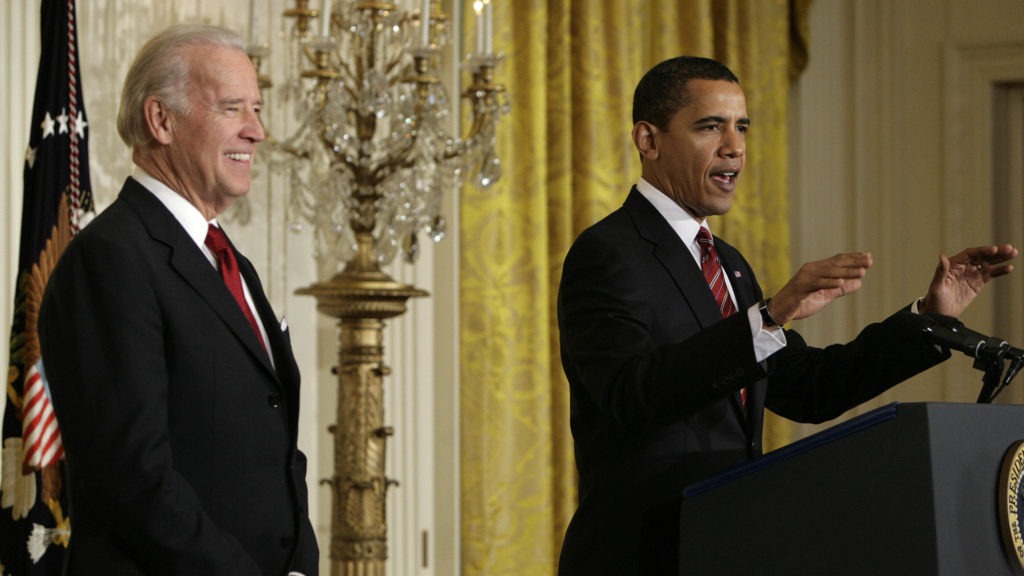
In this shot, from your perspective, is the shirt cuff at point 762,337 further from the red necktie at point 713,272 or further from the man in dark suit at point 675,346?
the red necktie at point 713,272

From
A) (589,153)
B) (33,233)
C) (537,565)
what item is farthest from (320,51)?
(537,565)

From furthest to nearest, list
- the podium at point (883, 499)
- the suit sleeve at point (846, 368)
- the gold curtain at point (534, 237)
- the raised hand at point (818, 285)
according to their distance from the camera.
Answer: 1. the gold curtain at point (534, 237)
2. the suit sleeve at point (846, 368)
3. the raised hand at point (818, 285)
4. the podium at point (883, 499)

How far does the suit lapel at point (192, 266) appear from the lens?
1.80 meters

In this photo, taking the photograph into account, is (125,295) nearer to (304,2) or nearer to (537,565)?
(304,2)

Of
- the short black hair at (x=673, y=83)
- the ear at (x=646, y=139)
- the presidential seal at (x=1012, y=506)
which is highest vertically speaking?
the short black hair at (x=673, y=83)

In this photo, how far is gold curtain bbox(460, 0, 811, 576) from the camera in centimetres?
426

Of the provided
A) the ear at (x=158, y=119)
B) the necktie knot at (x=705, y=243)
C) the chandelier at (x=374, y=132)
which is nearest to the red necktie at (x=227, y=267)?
the ear at (x=158, y=119)

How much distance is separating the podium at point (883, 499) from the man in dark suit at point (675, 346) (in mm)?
204

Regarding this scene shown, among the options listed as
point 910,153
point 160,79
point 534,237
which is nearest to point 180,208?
point 160,79

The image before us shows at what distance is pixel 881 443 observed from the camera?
1.60 metres

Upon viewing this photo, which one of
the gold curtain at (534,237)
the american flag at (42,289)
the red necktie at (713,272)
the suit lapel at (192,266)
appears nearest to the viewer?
the suit lapel at (192,266)

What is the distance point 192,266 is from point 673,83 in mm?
869

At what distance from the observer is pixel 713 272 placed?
2189 mm

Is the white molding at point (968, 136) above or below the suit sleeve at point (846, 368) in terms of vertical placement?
above
